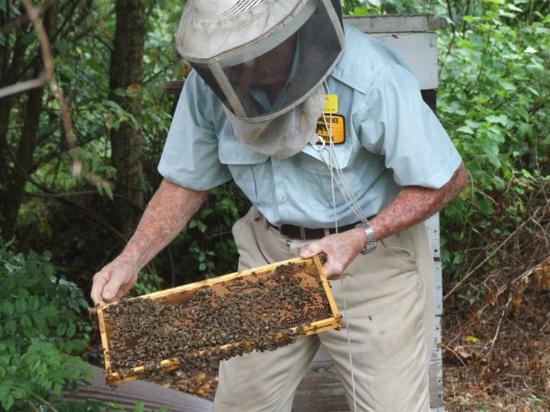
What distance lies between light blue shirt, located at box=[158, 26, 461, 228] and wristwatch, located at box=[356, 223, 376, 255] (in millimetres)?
194

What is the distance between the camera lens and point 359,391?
10.9 feet

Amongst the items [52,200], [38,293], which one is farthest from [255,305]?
[52,200]

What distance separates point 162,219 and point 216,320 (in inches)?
22.8

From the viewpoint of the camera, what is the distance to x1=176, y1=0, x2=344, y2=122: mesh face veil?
114 inches

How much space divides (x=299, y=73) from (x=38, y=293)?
140 cm

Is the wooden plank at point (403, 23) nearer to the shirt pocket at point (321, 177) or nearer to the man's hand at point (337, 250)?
the shirt pocket at point (321, 177)

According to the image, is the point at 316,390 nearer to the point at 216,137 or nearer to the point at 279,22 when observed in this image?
the point at 216,137

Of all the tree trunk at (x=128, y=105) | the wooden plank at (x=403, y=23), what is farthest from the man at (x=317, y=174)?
the tree trunk at (x=128, y=105)

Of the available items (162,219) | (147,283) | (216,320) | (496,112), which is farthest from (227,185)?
(216,320)

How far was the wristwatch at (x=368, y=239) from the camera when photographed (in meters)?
3.06

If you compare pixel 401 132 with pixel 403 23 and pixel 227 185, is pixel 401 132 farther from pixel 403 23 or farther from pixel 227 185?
pixel 227 185

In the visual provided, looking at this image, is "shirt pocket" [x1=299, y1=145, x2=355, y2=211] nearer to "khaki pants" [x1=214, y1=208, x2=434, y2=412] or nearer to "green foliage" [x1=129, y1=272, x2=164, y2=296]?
"khaki pants" [x1=214, y1=208, x2=434, y2=412]

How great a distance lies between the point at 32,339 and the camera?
3361 millimetres

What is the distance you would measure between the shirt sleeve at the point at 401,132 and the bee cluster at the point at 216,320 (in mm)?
436
